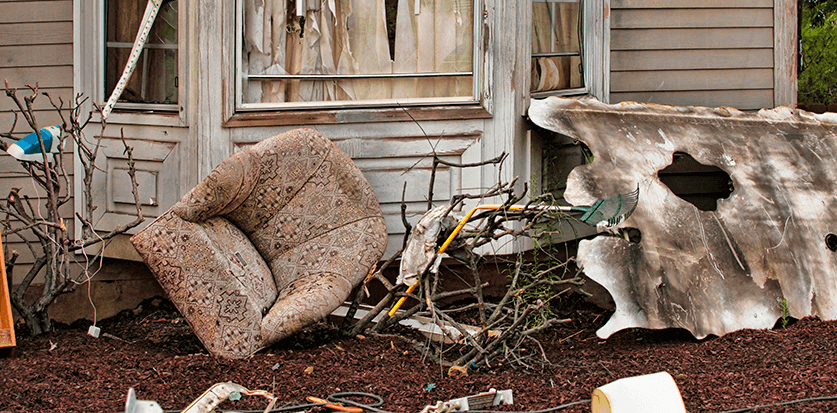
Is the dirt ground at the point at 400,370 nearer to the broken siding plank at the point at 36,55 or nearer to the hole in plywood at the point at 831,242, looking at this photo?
the hole in plywood at the point at 831,242

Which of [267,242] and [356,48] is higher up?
[356,48]

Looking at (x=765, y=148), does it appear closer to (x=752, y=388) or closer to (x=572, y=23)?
(x=572, y=23)

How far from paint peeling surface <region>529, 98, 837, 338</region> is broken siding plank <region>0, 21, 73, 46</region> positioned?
10.5 feet

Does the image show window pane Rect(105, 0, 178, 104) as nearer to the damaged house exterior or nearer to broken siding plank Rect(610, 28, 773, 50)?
the damaged house exterior

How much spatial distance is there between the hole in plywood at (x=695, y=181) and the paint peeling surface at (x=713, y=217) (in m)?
0.63

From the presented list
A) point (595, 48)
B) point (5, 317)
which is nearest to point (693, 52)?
point (595, 48)

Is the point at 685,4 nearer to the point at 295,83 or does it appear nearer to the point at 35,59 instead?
the point at 295,83

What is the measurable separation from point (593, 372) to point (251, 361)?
1.69m

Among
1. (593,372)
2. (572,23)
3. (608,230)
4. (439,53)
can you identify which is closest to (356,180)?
(439,53)

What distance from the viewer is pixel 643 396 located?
2.81 m

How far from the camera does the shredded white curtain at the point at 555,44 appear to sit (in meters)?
5.42

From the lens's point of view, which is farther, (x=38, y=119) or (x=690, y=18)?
(x=690, y=18)

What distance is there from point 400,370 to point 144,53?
2.84 meters

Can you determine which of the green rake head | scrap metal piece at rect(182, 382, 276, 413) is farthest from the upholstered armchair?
the green rake head
